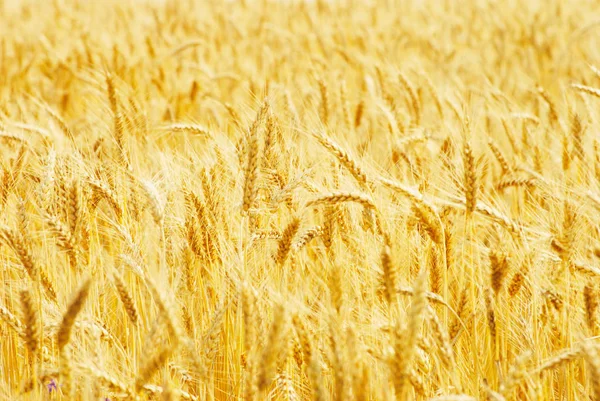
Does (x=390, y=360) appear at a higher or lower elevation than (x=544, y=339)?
lower

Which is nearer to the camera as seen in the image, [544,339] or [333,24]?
[544,339]

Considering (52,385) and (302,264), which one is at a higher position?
(302,264)

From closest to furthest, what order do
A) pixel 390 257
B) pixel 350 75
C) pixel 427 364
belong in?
1. pixel 390 257
2. pixel 427 364
3. pixel 350 75

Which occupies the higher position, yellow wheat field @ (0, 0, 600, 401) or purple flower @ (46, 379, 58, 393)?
yellow wheat field @ (0, 0, 600, 401)

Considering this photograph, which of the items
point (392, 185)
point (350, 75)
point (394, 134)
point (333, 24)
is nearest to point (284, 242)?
point (392, 185)

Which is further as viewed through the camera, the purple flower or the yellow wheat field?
the purple flower

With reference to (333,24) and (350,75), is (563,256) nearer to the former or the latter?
(350,75)

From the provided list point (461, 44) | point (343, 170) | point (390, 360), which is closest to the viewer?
point (390, 360)

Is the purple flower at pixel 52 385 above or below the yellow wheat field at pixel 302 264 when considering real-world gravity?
below

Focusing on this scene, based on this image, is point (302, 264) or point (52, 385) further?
point (302, 264)

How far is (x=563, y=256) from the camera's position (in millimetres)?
1851

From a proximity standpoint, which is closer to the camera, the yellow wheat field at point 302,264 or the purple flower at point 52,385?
the yellow wheat field at point 302,264

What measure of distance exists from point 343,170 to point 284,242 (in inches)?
26.9

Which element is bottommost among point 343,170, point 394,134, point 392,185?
point 392,185
